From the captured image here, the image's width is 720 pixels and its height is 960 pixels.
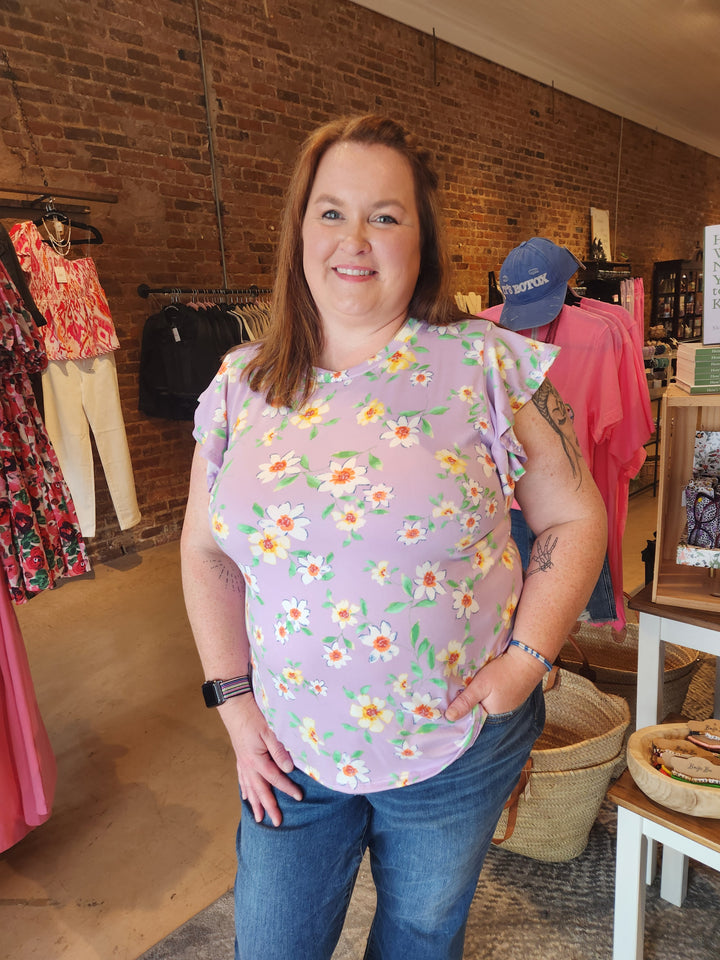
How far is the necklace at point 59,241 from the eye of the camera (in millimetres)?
3653

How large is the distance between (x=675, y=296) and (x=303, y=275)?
10538 mm

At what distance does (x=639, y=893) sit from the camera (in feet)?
4.33

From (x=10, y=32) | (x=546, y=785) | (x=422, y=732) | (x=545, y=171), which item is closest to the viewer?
(x=422, y=732)

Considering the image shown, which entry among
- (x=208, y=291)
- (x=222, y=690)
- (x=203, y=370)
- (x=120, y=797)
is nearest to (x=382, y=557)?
(x=222, y=690)

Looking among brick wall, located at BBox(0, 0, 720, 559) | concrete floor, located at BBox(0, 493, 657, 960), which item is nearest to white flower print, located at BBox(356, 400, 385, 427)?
concrete floor, located at BBox(0, 493, 657, 960)

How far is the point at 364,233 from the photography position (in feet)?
3.38

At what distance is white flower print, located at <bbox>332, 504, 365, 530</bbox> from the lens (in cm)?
90

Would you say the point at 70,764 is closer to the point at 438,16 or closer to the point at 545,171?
the point at 438,16

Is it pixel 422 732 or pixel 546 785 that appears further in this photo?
pixel 546 785

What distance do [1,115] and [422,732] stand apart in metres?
4.04

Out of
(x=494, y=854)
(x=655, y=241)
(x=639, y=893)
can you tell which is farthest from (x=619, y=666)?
(x=655, y=241)

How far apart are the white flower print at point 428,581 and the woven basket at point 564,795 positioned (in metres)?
0.97

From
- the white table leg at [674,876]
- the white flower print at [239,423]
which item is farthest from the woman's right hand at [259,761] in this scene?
the white table leg at [674,876]

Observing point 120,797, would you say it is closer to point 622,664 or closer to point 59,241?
point 622,664
